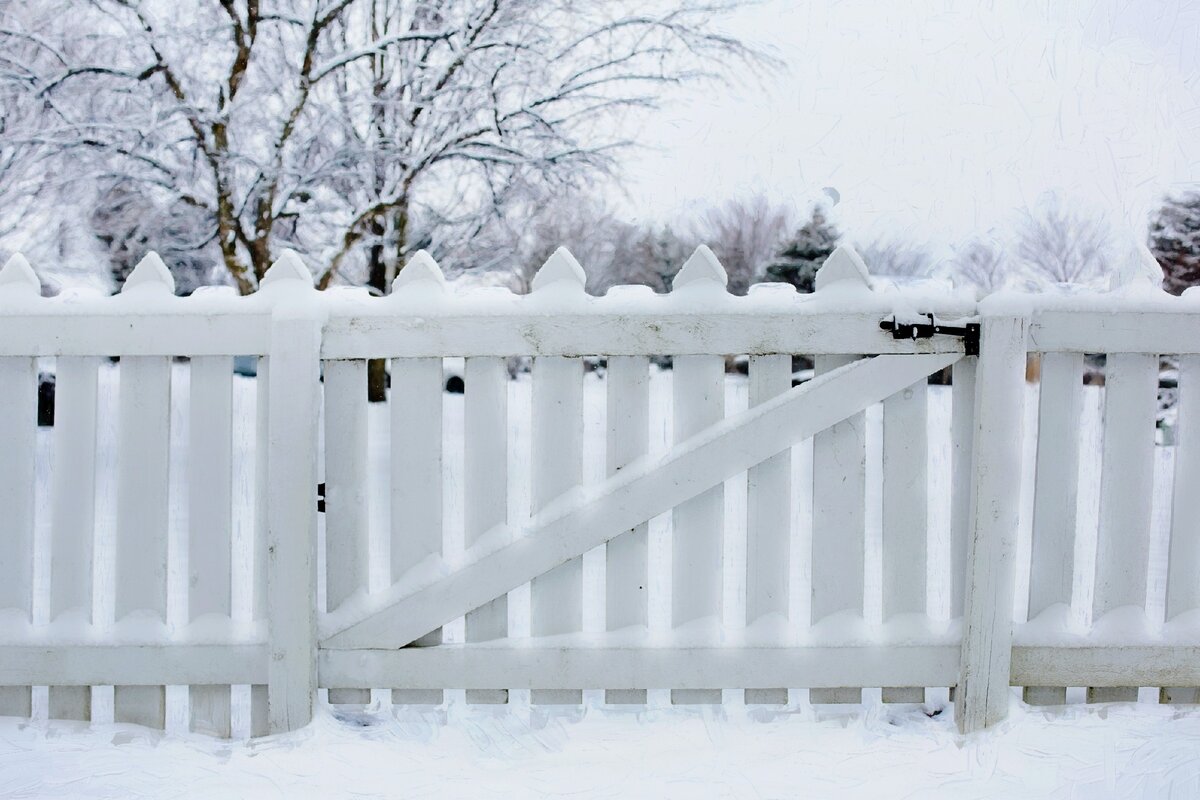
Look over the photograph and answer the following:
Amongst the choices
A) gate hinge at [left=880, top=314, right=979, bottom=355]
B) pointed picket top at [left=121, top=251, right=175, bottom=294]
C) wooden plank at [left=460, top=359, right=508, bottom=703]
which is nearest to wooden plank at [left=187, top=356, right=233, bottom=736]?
pointed picket top at [left=121, top=251, right=175, bottom=294]

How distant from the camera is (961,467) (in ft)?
7.82

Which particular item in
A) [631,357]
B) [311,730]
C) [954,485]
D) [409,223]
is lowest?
[311,730]

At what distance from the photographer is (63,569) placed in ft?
7.90

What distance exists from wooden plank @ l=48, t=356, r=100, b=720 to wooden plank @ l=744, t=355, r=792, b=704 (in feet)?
5.77

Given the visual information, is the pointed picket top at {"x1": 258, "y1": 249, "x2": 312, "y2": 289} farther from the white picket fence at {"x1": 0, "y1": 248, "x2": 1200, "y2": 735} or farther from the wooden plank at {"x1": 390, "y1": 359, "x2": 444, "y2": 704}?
the wooden plank at {"x1": 390, "y1": 359, "x2": 444, "y2": 704}

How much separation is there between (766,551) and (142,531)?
1672 mm

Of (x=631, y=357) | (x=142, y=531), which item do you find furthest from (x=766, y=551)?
(x=142, y=531)

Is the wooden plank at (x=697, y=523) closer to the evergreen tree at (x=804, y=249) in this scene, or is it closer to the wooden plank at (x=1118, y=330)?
the wooden plank at (x=1118, y=330)

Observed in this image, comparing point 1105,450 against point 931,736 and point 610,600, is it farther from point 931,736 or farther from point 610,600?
point 610,600

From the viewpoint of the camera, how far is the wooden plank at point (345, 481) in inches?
91.7

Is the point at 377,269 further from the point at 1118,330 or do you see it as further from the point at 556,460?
the point at 1118,330

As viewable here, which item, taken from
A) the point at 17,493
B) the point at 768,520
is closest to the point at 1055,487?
the point at 768,520

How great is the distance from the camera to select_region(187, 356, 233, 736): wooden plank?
7.64 ft

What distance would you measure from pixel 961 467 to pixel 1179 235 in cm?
1543
